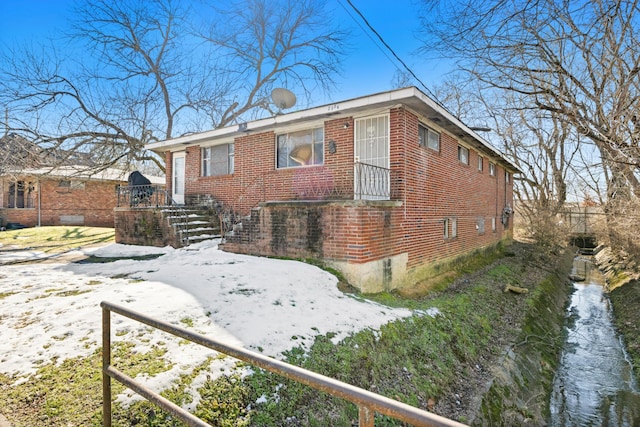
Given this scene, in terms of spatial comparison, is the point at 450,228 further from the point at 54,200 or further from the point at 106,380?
the point at 54,200

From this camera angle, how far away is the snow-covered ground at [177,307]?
3705 millimetres

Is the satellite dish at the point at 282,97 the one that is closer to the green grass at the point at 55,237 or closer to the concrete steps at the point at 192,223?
the concrete steps at the point at 192,223

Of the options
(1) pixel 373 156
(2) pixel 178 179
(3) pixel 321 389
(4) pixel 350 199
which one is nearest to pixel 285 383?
(3) pixel 321 389

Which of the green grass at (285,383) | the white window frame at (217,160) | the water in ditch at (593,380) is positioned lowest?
the water in ditch at (593,380)

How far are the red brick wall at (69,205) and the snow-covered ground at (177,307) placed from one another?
15.3 metres

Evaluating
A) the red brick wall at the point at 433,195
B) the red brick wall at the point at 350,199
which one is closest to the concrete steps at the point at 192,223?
the red brick wall at the point at 350,199

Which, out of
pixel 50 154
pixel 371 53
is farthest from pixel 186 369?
pixel 50 154

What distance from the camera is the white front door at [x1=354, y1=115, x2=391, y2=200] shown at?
830 cm

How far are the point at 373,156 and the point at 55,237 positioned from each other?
14.9 meters

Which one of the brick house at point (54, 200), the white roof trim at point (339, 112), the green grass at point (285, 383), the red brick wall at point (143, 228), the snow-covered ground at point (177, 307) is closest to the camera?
the green grass at point (285, 383)

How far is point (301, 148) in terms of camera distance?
32.2 feet

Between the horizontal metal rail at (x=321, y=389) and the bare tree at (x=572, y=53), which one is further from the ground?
the bare tree at (x=572, y=53)

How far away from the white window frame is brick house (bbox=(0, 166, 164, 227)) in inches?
384

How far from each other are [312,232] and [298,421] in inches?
185
